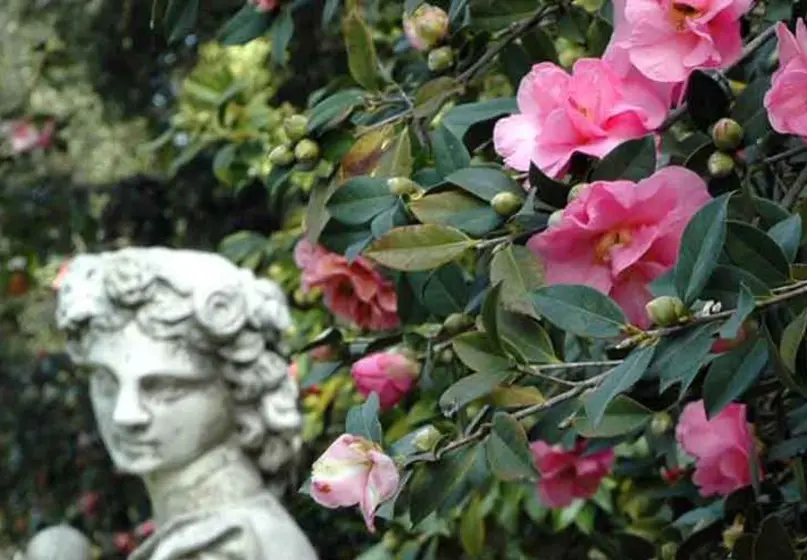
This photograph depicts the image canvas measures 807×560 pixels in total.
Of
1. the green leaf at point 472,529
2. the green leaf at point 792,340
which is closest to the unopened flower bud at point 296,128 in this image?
the green leaf at point 792,340

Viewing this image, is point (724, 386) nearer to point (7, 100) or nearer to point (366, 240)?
point (366, 240)

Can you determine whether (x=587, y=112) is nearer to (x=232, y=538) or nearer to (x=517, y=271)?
(x=517, y=271)

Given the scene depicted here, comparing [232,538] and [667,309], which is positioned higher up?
[667,309]

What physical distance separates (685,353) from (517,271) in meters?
0.17

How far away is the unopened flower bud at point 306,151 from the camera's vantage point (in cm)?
170

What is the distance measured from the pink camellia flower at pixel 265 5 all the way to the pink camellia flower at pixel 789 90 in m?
0.77

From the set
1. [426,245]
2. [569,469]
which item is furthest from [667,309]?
[569,469]

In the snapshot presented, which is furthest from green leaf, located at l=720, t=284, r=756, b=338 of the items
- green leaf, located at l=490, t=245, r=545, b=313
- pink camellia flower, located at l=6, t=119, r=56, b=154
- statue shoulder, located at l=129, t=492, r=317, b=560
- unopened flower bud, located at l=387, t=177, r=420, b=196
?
pink camellia flower, located at l=6, t=119, r=56, b=154

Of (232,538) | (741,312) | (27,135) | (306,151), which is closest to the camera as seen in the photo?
(741,312)

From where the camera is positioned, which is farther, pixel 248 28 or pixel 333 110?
pixel 248 28

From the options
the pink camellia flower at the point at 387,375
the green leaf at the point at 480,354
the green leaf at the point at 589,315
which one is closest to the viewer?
the green leaf at the point at 589,315

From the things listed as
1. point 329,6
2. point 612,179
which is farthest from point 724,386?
point 329,6

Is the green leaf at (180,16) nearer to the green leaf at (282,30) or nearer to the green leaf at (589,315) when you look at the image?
the green leaf at (282,30)

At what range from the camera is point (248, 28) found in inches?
77.5
